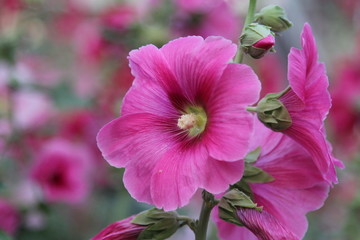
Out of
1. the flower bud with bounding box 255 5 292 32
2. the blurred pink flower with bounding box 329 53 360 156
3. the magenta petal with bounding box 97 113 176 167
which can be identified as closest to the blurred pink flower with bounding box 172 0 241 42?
the blurred pink flower with bounding box 329 53 360 156

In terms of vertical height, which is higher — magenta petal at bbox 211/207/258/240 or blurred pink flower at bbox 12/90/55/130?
magenta petal at bbox 211/207/258/240

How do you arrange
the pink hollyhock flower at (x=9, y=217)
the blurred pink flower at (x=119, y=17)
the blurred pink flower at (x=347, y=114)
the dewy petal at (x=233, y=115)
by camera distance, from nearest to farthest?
the dewy petal at (x=233, y=115) → the pink hollyhock flower at (x=9, y=217) → the blurred pink flower at (x=119, y=17) → the blurred pink flower at (x=347, y=114)

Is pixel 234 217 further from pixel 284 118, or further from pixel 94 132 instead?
pixel 94 132

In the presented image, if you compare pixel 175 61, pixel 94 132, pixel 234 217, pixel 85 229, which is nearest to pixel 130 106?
pixel 175 61

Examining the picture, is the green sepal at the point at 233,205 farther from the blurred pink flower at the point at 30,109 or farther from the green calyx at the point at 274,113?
the blurred pink flower at the point at 30,109

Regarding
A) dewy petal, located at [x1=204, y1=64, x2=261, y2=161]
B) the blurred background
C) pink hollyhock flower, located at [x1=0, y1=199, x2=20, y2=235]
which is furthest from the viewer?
the blurred background

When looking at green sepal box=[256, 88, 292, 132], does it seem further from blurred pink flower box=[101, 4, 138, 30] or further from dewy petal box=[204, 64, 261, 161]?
blurred pink flower box=[101, 4, 138, 30]

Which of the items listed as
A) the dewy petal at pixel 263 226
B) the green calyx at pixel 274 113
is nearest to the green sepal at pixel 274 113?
the green calyx at pixel 274 113
